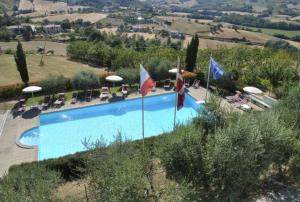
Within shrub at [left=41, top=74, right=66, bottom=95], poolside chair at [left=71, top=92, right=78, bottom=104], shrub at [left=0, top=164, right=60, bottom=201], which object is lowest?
poolside chair at [left=71, top=92, right=78, bottom=104]

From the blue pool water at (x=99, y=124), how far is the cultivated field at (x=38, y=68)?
42.9 ft

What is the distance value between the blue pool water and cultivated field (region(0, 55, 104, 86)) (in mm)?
13065

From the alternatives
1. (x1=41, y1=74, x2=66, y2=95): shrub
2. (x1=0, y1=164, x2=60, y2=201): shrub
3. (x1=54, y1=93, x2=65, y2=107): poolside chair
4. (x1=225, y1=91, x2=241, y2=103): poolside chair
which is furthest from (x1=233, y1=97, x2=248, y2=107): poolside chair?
(x1=0, y1=164, x2=60, y2=201): shrub

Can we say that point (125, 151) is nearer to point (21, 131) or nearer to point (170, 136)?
point (170, 136)

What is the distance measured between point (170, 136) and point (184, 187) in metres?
3.35

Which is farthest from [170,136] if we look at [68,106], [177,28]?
[177,28]

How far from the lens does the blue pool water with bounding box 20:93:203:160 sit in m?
24.3

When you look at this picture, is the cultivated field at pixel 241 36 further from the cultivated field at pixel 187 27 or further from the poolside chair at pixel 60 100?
the poolside chair at pixel 60 100

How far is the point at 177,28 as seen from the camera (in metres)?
156

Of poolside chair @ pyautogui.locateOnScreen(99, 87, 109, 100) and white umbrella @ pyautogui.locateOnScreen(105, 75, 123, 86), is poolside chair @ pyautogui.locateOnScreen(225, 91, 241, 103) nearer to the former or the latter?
white umbrella @ pyautogui.locateOnScreen(105, 75, 123, 86)

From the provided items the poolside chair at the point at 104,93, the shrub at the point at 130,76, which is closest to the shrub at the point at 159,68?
the shrub at the point at 130,76

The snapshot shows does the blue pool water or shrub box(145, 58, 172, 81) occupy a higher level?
shrub box(145, 58, 172, 81)

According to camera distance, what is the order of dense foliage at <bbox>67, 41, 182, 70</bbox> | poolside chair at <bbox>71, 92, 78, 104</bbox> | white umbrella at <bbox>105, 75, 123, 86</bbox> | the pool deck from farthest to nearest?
dense foliage at <bbox>67, 41, 182, 70</bbox> → white umbrella at <bbox>105, 75, 123, 86</bbox> → poolside chair at <bbox>71, 92, 78, 104</bbox> → the pool deck

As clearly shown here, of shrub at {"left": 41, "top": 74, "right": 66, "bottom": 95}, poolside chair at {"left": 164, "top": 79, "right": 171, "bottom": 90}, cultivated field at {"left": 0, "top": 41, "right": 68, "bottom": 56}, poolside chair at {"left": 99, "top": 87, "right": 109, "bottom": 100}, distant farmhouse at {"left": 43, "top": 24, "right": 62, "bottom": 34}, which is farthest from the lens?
distant farmhouse at {"left": 43, "top": 24, "right": 62, "bottom": 34}
